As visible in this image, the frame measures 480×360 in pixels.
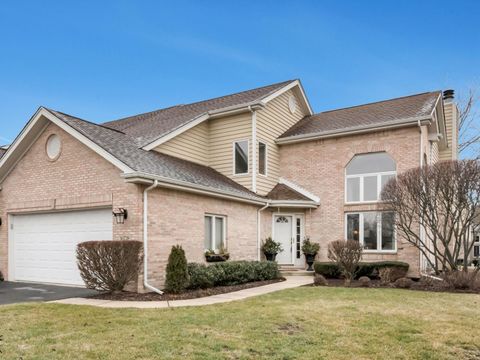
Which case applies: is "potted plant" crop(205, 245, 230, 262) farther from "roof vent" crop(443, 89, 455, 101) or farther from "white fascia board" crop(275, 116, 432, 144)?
"roof vent" crop(443, 89, 455, 101)

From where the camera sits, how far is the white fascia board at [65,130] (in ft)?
36.7

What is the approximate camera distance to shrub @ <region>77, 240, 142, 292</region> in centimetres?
1015

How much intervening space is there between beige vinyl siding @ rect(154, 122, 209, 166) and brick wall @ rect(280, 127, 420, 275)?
11.7 ft

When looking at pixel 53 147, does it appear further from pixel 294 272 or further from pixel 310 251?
pixel 310 251

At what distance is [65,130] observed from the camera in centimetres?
1239

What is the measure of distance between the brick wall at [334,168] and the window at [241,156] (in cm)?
203

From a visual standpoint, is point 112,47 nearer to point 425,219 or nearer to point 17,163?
point 17,163

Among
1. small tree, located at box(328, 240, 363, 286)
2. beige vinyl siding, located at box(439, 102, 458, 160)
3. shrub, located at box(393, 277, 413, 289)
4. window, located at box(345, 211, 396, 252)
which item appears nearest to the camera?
shrub, located at box(393, 277, 413, 289)

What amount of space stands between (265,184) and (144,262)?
773 cm

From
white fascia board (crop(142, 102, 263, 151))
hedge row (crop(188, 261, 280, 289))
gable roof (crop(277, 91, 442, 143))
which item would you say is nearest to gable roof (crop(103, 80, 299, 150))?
white fascia board (crop(142, 102, 263, 151))

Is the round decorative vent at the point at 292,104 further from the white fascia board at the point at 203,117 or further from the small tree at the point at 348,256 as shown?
the small tree at the point at 348,256

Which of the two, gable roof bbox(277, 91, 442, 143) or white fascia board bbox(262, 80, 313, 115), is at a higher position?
white fascia board bbox(262, 80, 313, 115)

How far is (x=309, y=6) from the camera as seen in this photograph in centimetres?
1864

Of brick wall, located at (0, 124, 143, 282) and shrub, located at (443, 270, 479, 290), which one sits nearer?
brick wall, located at (0, 124, 143, 282)
